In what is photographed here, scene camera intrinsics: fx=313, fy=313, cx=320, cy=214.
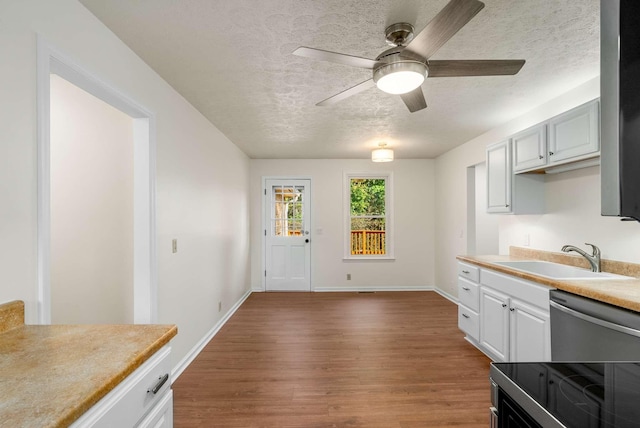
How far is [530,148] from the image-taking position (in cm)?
284

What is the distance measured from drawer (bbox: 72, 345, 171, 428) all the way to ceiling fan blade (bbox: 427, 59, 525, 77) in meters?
1.87

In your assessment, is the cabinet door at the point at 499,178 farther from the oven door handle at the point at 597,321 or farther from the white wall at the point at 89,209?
the white wall at the point at 89,209

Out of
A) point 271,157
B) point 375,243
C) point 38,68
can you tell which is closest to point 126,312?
point 38,68

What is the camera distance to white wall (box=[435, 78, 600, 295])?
2721 mm

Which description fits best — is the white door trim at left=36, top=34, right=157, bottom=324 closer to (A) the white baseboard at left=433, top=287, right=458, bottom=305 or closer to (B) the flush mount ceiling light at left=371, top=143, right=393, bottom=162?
(B) the flush mount ceiling light at left=371, top=143, right=393, bottom=162

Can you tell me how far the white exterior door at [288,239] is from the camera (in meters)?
5.84

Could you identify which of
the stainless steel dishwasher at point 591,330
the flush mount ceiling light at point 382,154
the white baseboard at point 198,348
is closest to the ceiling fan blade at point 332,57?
the stainless steel dishwasher at point 591,330

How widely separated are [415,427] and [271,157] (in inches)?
183

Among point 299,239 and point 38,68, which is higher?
point 38,68

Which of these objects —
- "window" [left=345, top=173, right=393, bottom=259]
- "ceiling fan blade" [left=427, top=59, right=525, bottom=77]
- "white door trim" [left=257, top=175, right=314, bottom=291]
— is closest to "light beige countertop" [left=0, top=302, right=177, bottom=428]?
"ceiling fan blade" [left=427, top=59, right=525, bottom=77]

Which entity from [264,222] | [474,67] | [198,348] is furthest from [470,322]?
[264,222]

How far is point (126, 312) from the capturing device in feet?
8.68

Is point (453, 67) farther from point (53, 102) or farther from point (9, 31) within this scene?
point (53, 102)

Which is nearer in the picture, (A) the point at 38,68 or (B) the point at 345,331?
(A) the point at 38,68
